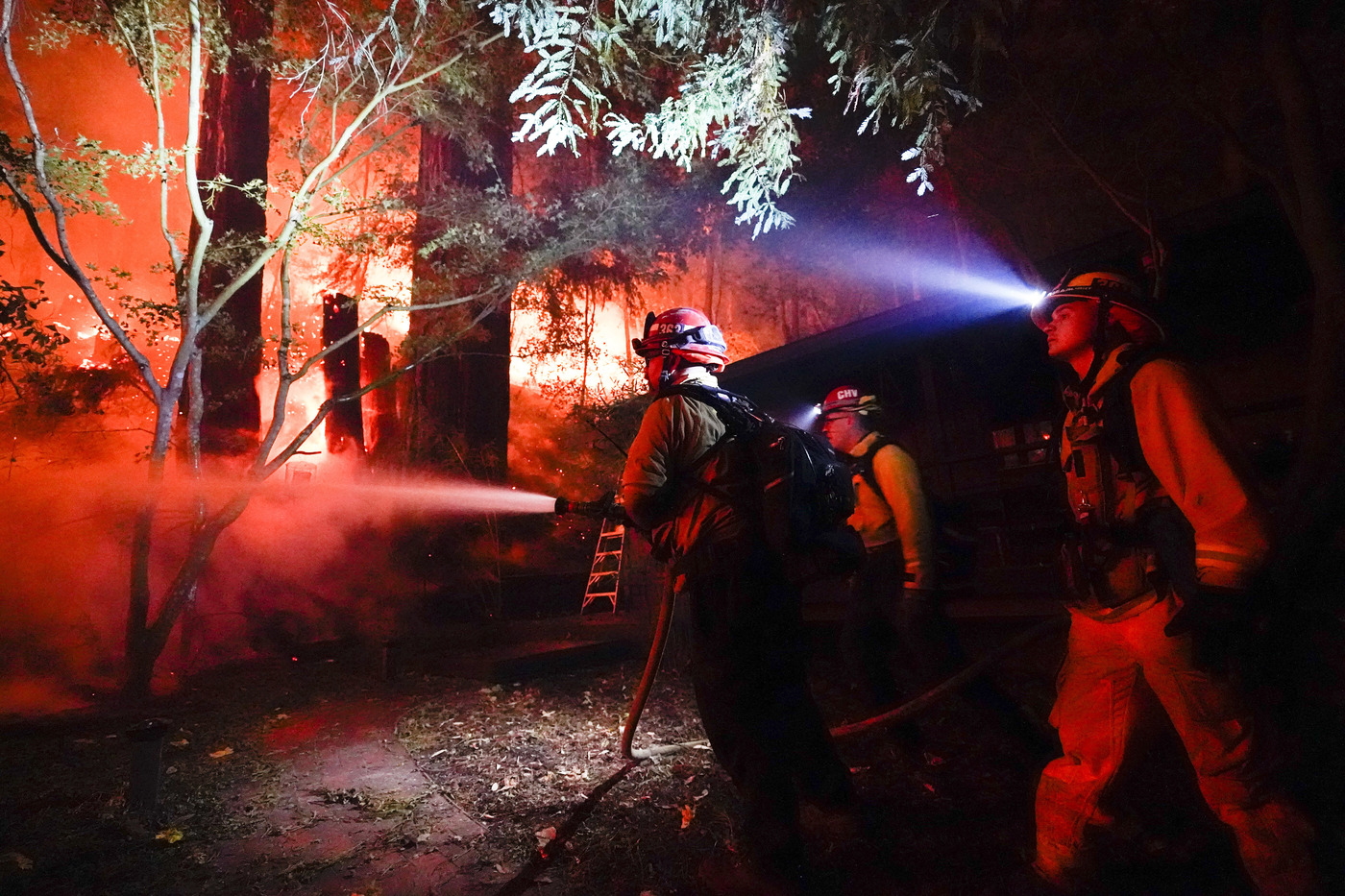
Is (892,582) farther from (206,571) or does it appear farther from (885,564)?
(206,571)

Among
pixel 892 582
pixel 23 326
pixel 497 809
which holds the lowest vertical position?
pixel 497 809

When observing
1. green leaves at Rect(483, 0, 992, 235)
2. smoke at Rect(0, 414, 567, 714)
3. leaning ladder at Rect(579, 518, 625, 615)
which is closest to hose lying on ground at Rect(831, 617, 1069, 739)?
smoke at Rect(0, 414, 567, 714)

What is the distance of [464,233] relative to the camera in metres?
10.3

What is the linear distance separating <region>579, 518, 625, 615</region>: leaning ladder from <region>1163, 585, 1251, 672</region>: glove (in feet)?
40.2

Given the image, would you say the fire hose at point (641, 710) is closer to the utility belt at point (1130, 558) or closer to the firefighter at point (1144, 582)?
the firefighter at point (1144, 582)

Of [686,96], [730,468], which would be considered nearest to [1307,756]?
[730,468]

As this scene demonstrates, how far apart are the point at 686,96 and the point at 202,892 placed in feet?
21.6

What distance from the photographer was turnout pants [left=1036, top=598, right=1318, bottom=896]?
1.69 m

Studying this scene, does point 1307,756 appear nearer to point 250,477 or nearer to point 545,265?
point 250,477

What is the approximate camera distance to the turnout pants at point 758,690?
239cm

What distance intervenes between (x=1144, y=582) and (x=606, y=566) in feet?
44.3

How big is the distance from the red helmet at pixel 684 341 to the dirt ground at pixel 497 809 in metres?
2.40

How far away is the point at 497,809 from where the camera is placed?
11.8 ft

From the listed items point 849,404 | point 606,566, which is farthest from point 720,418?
point 606,566
